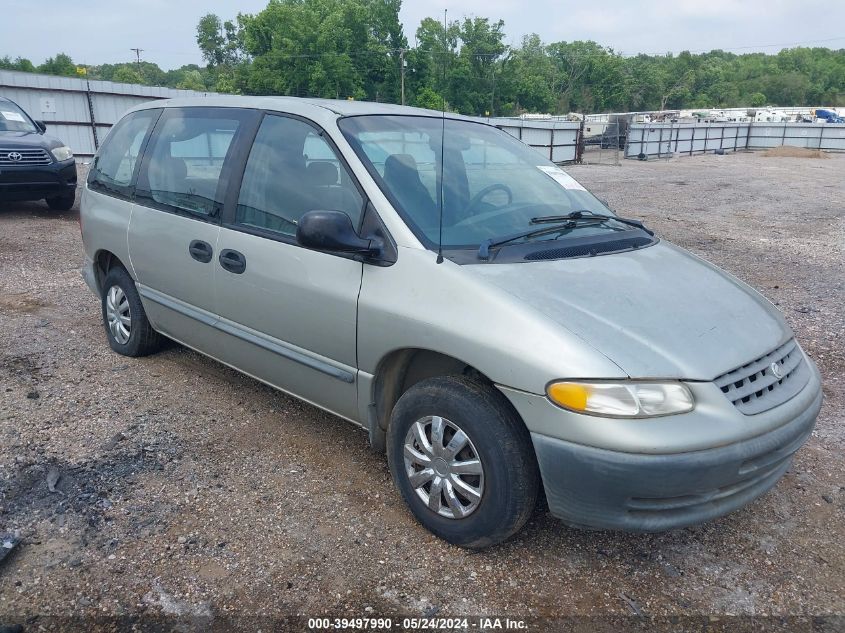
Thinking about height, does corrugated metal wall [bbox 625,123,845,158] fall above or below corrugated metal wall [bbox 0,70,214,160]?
below

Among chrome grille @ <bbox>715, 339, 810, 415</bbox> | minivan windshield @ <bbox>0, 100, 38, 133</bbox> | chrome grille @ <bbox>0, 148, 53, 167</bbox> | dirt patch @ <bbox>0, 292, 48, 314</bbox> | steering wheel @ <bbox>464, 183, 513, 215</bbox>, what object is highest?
minivan windshield @ <bbox>0, 100, 38, 133</bbox>

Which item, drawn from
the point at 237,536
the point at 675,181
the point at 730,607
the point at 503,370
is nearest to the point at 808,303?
the point at 730,607

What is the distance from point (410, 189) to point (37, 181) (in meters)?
9.12

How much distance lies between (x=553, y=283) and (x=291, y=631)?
1.61m

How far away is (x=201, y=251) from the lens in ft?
12.4

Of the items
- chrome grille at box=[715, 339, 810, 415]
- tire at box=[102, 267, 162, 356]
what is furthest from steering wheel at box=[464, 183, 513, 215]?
tire at box=[102, 267, 162, 356]

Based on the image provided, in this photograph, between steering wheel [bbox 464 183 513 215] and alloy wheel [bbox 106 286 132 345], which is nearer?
steering wheel [bbox 464 183 513 215]

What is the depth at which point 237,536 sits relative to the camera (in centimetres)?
292

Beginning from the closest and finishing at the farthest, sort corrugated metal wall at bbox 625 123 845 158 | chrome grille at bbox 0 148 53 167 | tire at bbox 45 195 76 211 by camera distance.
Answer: chrome grille at bbox 0 148 53 167, tire at bbox 45 195 76 211, corrugated metal wall at bbox 625 123 845 158

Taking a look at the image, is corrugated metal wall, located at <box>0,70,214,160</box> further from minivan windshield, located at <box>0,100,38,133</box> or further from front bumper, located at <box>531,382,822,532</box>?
front bumper, located at <box>531,382,822,532</box>

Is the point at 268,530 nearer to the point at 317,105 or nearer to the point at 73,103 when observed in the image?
the point at 317,105

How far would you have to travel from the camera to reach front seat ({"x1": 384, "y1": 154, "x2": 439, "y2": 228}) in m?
3.05

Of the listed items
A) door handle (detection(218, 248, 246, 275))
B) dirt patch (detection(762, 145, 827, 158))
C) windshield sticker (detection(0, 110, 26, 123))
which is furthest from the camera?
dirt patch (detection(762, 145, 827, 158))

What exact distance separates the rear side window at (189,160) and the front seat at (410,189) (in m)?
1.04
